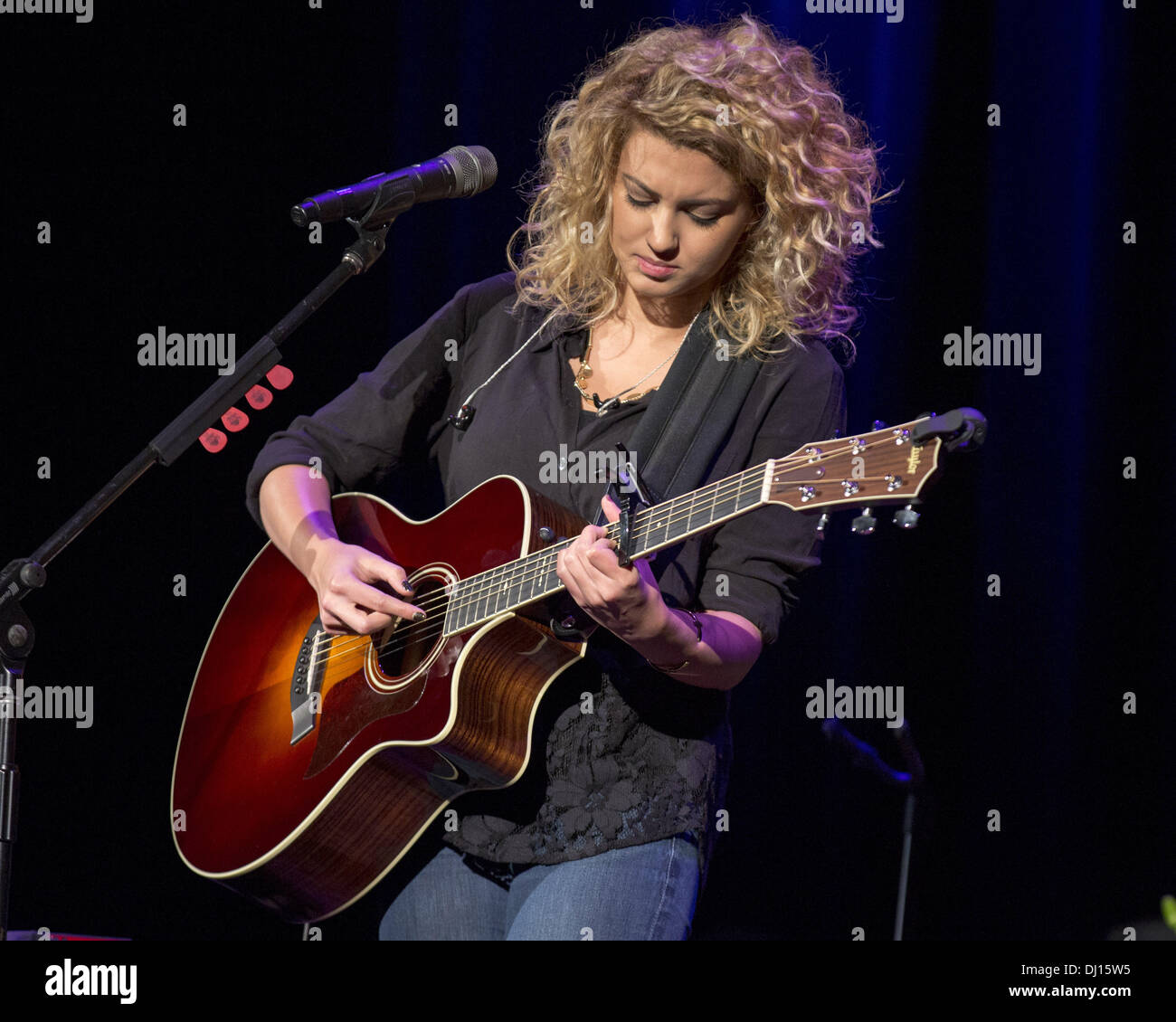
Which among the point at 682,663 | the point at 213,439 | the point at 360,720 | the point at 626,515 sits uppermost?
the point at 213,439

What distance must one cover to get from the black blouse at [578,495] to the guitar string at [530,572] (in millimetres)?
172

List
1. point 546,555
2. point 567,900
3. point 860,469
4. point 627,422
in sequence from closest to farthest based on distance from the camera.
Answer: point 860,469 → point 567,900 → point 546,555 → point 627,422

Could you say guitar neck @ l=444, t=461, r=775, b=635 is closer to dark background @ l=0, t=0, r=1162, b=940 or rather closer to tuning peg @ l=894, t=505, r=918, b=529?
tuning peg @ l=894, t=505, r=918, b=529

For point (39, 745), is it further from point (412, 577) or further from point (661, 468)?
point (661, 468)

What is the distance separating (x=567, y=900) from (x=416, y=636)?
60 cm

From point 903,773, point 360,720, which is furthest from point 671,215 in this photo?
point 903,773

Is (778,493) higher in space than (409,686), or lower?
higher

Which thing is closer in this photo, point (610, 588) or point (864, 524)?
point (864, 524)

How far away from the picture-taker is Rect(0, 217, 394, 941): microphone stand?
1996mm

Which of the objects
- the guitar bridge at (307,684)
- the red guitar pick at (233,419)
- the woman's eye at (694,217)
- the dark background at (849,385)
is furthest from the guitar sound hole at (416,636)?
the dark background at (849,385)

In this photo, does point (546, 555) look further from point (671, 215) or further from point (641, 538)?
point (671, 215)

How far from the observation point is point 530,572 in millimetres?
2186

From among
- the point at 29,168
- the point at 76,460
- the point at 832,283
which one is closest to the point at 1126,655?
the point at 832,283

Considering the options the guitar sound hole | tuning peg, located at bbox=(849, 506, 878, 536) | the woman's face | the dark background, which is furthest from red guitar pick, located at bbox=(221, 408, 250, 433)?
the dark background
